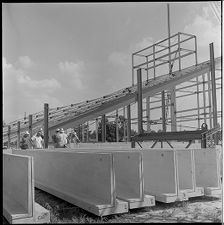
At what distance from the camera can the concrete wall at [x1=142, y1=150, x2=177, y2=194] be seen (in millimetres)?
4941

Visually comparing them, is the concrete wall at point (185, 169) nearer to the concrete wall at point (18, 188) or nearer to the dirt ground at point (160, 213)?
the dirt ground at point (160, 213)

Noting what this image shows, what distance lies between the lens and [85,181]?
477 cm

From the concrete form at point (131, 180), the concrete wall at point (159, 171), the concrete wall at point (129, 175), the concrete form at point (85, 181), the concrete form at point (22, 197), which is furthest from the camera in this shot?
the concrete wall at point (159, 171)

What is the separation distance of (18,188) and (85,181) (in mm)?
940

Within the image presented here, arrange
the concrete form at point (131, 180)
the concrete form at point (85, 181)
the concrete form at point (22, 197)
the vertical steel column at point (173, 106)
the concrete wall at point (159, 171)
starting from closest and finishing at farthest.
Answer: the concrete form at point (22, 197) → the concrete form at point (85, 181) → the concrete form at point (131, 180) → the concrete wall at point (159, 171) → the vertical steel column at point (173, 106)

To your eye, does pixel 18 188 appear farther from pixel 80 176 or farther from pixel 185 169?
pixel 185 169

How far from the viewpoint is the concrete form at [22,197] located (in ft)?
12.5

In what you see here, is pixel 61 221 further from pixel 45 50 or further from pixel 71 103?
pixel 71 103

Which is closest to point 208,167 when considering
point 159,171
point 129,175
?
point 159,171

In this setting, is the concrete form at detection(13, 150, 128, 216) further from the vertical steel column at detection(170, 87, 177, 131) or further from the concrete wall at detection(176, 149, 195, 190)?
the vertical steel column at detection(170, 87, 177, 131)

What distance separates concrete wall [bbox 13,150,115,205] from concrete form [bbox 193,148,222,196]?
1.94 meters

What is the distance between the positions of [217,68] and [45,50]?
6507 millimetres

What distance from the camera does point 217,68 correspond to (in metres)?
11.6

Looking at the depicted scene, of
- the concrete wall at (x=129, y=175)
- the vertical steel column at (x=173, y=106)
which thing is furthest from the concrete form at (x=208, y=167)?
the vertical steel column at (x=173, y=106)
